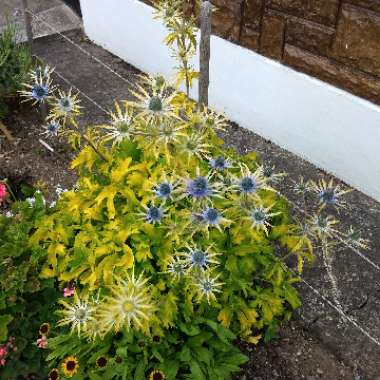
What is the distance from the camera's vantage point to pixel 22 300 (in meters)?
2.71

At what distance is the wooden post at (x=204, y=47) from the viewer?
3197mm

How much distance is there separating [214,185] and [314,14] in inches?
87.8

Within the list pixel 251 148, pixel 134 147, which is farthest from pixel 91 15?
pixel 134 147

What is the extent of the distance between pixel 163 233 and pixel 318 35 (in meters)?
2.23

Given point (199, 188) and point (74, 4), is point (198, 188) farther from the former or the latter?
point (74, 4)

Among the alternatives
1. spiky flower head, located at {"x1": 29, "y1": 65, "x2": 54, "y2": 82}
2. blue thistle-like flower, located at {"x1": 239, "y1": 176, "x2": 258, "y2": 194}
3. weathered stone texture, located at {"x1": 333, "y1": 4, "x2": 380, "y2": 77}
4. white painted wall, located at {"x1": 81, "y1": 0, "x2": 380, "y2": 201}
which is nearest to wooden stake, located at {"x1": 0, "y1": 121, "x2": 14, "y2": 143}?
spiky flower head, located at {"x1": 29, "y1": 65, "x2": 54, "y2": 82}

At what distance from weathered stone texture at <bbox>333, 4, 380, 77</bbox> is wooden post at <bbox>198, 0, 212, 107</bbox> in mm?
1035

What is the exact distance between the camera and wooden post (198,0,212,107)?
3.20 meters

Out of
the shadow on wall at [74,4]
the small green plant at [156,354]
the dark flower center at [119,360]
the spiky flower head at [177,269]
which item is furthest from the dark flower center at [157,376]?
the shadow on wall at [74,4]

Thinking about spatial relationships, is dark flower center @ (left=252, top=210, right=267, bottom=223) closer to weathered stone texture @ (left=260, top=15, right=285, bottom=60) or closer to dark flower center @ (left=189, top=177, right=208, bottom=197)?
dark flower center @ (left=189, top=177, right=208, bottom=197)

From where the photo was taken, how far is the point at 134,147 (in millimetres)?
2723

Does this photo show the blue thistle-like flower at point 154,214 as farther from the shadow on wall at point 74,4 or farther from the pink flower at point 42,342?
the shadow on wall at point 74,4

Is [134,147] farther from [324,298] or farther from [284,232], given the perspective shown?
[324,298]

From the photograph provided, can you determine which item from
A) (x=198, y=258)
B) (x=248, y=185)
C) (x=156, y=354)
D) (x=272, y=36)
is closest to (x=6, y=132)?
(x=272, y=36)
